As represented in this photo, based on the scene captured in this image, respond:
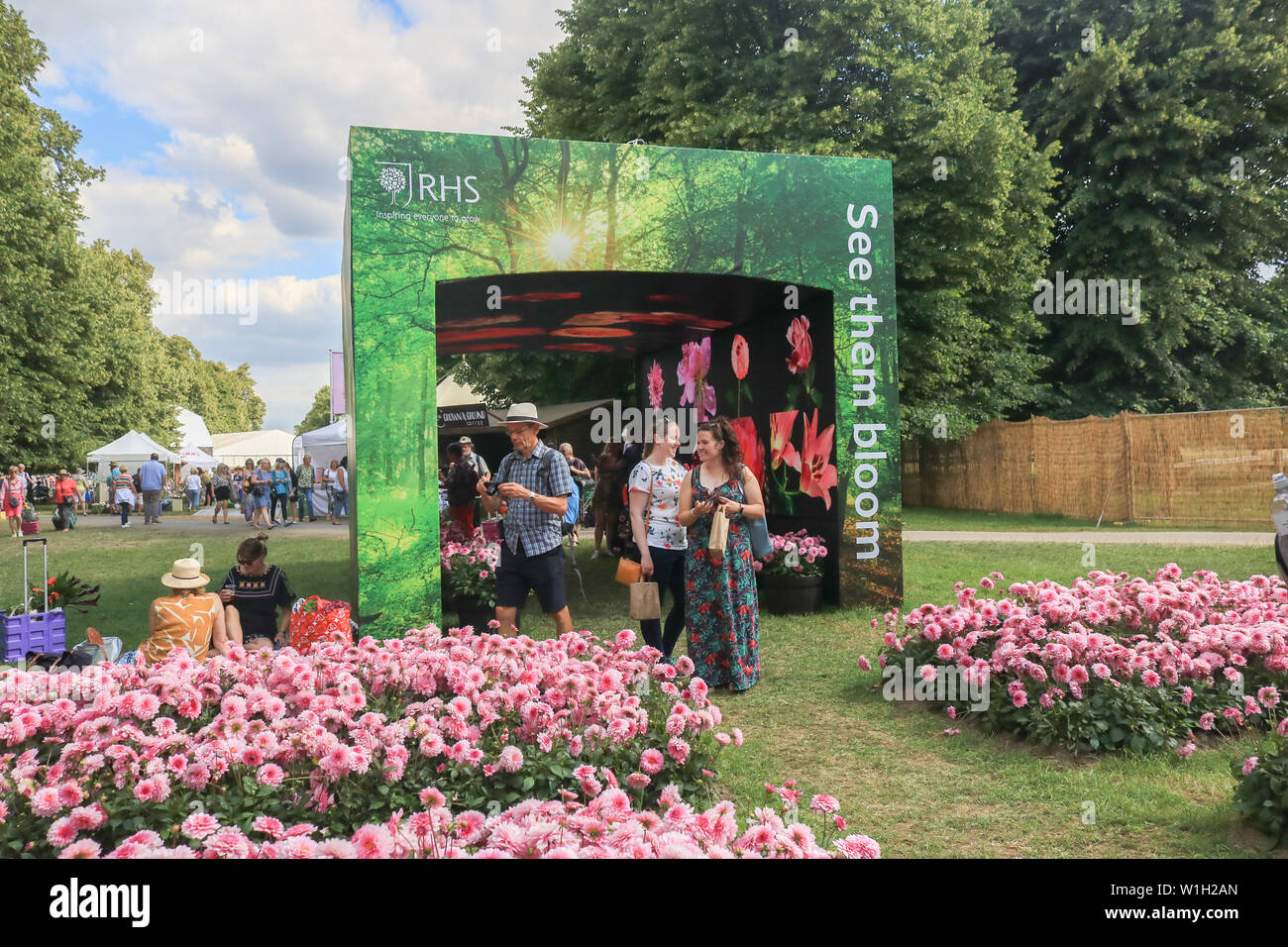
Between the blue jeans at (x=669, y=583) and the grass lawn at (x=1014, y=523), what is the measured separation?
13617 mm

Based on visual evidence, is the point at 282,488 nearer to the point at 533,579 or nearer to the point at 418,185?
the point at 418,185

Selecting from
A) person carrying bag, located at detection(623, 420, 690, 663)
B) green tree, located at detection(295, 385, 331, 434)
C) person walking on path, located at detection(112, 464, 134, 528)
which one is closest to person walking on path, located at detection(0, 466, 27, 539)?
person walking on path, located at detection(112, 464, 134, 528)

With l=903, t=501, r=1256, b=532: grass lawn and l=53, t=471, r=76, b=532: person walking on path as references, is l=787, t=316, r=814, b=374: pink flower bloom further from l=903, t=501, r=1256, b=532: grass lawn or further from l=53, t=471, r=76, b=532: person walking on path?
l=53, t=471, r=76, b=532: person walking on path

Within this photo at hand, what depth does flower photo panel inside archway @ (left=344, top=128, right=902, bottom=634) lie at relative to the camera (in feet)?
25.3

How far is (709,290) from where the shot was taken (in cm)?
983

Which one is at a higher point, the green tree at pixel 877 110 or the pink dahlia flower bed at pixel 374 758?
the green tree at pixel 877 110

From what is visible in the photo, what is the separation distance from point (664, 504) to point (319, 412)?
12861 cm

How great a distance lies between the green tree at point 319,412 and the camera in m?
123

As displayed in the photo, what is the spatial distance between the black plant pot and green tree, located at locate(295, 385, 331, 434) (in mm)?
118635

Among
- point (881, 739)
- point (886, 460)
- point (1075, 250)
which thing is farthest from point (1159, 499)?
point (881, 739)

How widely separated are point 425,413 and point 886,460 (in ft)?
15.6

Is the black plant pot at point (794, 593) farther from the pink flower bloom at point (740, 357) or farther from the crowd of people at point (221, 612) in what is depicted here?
the crowd of people at point (221, 612)

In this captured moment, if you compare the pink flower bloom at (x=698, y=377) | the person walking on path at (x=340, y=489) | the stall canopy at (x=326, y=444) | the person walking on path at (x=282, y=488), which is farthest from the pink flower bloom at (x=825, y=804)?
the stall canopy at (x=326, y=444)
